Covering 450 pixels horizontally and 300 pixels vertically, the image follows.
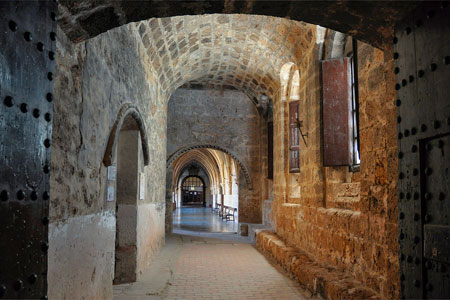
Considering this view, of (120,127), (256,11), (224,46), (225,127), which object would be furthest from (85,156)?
(225,127)

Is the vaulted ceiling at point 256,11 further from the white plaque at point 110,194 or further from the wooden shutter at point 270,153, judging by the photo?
the wooden shutter at point 270,153

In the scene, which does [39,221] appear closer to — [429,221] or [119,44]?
[429,221]

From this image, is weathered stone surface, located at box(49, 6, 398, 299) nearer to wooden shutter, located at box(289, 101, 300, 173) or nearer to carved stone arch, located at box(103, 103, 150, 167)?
carved stone arch, located at box(103, 103, 150, 167)

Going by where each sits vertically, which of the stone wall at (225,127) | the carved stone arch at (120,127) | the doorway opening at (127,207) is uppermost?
the stone wall at (225,127)

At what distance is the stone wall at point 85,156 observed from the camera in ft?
9.11

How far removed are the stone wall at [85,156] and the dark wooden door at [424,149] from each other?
2.22m

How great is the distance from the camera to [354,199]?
16.5ft

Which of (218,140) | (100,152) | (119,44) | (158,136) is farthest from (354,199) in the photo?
(218,140)

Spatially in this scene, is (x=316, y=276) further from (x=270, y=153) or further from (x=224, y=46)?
(x=270, y=153)

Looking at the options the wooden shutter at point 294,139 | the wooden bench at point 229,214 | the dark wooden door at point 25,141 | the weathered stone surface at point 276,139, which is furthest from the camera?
the wooden bench at point 229,214

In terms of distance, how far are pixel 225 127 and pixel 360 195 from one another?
9.32 m

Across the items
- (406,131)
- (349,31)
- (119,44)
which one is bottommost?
(406,131)

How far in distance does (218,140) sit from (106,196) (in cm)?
877

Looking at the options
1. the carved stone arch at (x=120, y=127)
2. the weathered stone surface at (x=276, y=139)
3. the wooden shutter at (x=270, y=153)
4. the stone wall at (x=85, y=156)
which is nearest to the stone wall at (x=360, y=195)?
the weathered stone surface at (x=276, y=139)
